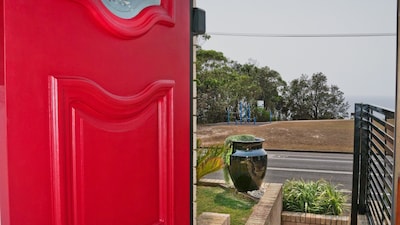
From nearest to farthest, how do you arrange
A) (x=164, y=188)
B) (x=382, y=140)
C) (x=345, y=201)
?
(x=164, y=188)
(x=382, y=140)
(x=345, y=201)

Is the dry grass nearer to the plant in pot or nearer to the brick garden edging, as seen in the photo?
the plant in pot

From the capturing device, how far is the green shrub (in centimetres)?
314

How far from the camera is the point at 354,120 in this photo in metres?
2.76

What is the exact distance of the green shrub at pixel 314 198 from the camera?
10.3 feet

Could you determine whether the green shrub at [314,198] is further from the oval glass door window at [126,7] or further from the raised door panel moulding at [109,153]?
the oval glass door window at [126,7]

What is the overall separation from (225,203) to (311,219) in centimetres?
70

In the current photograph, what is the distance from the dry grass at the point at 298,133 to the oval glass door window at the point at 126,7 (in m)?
3.26

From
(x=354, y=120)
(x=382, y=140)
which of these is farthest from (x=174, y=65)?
(x=354, y=120)

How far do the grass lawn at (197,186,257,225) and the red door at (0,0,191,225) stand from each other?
6.83 ft

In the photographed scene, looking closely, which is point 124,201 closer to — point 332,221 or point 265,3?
point 332,221

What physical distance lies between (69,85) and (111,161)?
0.15 metres

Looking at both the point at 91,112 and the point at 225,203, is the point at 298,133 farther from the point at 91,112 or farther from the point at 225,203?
the point at 91,112

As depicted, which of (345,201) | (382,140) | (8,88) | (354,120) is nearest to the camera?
(8,88)

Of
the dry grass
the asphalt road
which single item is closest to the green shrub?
the dry grass
